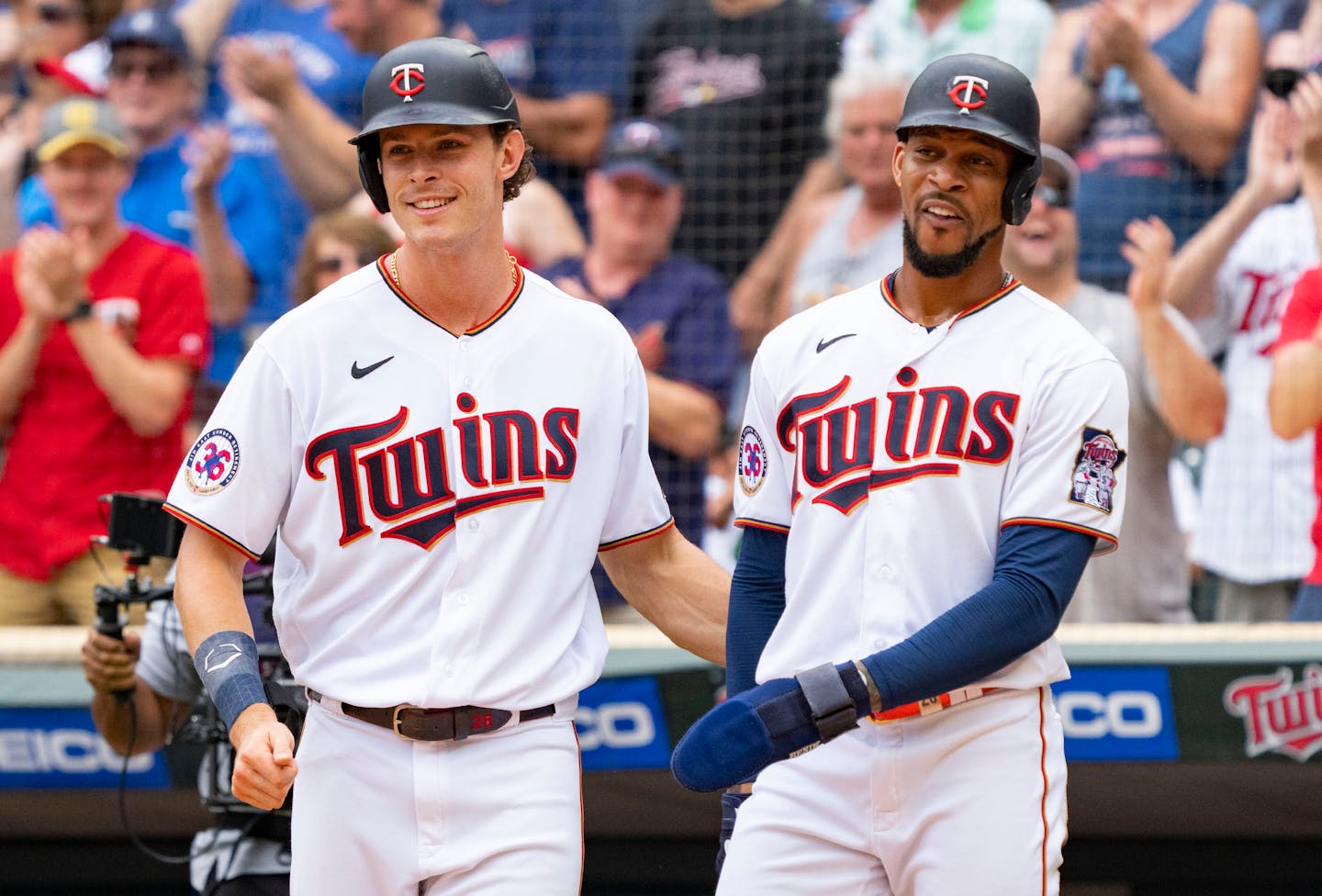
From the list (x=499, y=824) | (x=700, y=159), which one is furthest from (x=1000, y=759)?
(x=700, y=159)

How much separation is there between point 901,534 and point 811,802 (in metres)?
0.41

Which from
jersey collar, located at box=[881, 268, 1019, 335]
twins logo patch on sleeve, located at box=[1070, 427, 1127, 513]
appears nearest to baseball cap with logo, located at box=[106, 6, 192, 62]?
jersey collar, located at box=[881, 268, 1019, 335]

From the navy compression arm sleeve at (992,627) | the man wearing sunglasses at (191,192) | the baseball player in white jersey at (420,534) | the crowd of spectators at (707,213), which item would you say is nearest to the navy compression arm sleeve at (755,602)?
the baseball player in white jersey at (420,534)

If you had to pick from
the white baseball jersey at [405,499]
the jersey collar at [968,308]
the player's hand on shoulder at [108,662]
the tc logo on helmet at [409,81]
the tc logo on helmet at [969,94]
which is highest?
the tc logo on helmet at [409,81]

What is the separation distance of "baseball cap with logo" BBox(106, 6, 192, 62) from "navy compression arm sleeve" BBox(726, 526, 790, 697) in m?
4.21

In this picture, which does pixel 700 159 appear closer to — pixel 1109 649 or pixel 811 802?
pixel 1109 649

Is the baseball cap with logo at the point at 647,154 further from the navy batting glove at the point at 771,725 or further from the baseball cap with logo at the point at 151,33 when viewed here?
the navy batting glove at the point at 771,725

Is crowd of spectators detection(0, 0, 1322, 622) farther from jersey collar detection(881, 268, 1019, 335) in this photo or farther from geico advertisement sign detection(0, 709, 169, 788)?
jersey collar detection(881, 268, 1019, 335)

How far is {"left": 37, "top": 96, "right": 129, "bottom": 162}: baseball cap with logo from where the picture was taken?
200 inches

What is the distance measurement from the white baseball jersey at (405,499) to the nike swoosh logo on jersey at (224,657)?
15 centimetres

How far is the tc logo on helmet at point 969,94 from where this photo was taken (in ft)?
8.30

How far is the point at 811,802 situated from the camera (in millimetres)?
2559

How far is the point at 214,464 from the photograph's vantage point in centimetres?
254

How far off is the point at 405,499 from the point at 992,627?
2.79 ft
